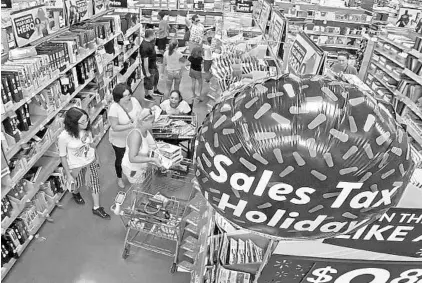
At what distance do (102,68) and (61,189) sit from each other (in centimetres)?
213

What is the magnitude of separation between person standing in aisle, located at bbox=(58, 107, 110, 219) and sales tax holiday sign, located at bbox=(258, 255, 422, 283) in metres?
2.54

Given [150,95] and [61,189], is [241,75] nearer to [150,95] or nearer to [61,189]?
[61,189]

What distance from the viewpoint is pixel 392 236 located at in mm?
1751

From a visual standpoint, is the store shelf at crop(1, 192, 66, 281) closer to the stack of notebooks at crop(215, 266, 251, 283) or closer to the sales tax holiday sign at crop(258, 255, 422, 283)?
the stack of notebooks at crop(215, 266, 251, 283)

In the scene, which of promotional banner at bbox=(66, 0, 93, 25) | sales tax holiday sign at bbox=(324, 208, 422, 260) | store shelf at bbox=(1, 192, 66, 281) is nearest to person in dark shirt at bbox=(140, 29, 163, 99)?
promotional banner at bbox=(66, 0, 93, 25)

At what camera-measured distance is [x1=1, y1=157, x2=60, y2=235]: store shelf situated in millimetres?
3496

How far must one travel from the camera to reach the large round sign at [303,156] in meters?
1.08

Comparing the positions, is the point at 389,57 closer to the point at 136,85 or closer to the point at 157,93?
the point at 157,93

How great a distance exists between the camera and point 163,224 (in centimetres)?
336

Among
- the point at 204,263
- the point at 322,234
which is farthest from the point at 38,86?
the point at 322,234

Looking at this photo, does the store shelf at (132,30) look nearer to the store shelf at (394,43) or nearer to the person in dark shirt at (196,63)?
the person in dark shirt at (196,63)

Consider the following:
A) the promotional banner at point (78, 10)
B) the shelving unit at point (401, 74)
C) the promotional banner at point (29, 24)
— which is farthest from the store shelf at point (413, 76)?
the promotional banner at point (29, 24)

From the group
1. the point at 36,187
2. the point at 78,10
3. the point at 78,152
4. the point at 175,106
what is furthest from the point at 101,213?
the point at 78,10

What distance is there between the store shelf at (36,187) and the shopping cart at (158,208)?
1.03 m
